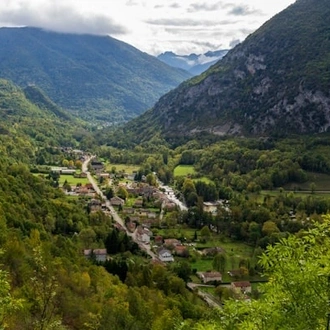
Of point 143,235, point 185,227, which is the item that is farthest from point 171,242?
point 185,227

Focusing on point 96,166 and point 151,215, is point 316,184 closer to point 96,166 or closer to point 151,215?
point 151,215

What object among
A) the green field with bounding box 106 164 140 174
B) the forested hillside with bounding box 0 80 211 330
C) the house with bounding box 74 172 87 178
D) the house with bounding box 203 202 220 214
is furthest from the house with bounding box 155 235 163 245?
the green field with bounding box 106 164 140 174

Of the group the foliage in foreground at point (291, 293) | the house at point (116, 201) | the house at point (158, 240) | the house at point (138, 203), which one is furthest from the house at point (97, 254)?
the foliage in foreground at point (291, 293)

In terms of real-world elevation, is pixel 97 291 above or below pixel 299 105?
below

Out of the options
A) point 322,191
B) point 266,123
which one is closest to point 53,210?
point 322,191

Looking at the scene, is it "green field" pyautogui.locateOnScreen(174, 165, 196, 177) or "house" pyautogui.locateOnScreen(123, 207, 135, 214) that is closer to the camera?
"house" pyautogui.locateOnScreen(123, 207, 135, 214)

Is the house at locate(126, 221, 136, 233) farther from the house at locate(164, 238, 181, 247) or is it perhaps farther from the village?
the house at locate(164, 238, 181, 247)

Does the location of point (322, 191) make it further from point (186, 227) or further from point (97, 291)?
point (97, 291)

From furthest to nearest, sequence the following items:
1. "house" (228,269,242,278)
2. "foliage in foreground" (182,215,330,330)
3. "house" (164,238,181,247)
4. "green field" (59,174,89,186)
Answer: "green field" (59,174,89,186)
"house" (164,238,181,247)
"house" (228,269,242,278)
"foliage in foreground" (182,215,330,330)
